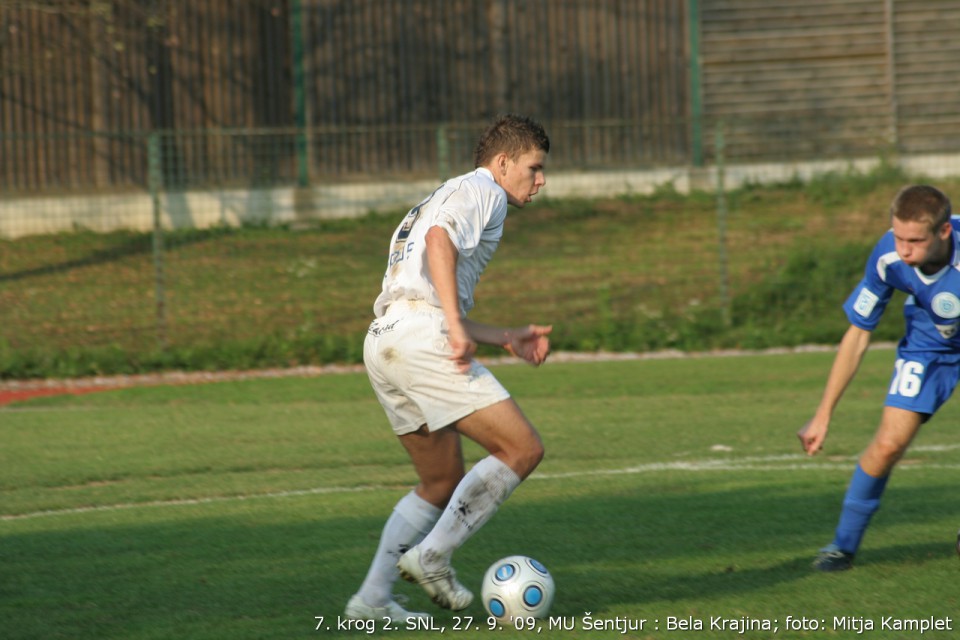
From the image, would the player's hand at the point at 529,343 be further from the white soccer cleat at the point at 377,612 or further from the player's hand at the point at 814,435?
the player's hand at the point at 814,435

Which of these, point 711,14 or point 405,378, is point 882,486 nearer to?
point 405,378

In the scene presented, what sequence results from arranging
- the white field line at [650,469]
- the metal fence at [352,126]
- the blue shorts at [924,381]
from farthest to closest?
the metal fence at [352,126] < the white field line at [650,469] < the blue shorts at [924,381]

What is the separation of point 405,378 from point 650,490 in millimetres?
3191

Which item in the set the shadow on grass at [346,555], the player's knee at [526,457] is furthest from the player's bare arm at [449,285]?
the shadow on grass at [346,555]

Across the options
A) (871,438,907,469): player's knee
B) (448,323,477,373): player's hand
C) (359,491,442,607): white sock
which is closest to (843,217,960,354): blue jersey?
(871,438,907,469): player's knee

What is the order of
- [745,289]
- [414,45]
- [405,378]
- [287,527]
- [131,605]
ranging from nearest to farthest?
[405,378]
[131,605]
[287,527]
[745,289]
[414,45]

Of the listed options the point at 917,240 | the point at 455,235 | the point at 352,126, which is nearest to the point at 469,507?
the point at 455,235

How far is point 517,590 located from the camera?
4.82m

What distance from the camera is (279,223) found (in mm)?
15906

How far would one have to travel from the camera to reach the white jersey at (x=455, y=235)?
15.1 ft

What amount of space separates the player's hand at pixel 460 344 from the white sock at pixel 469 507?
0.41 metres

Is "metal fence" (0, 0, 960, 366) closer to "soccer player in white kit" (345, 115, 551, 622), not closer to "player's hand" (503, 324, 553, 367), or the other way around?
"soccer player in white kit" (345, 115, 551, 622)

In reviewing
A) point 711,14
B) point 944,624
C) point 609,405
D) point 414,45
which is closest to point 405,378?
point 944,624

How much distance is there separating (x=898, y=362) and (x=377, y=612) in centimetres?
260
